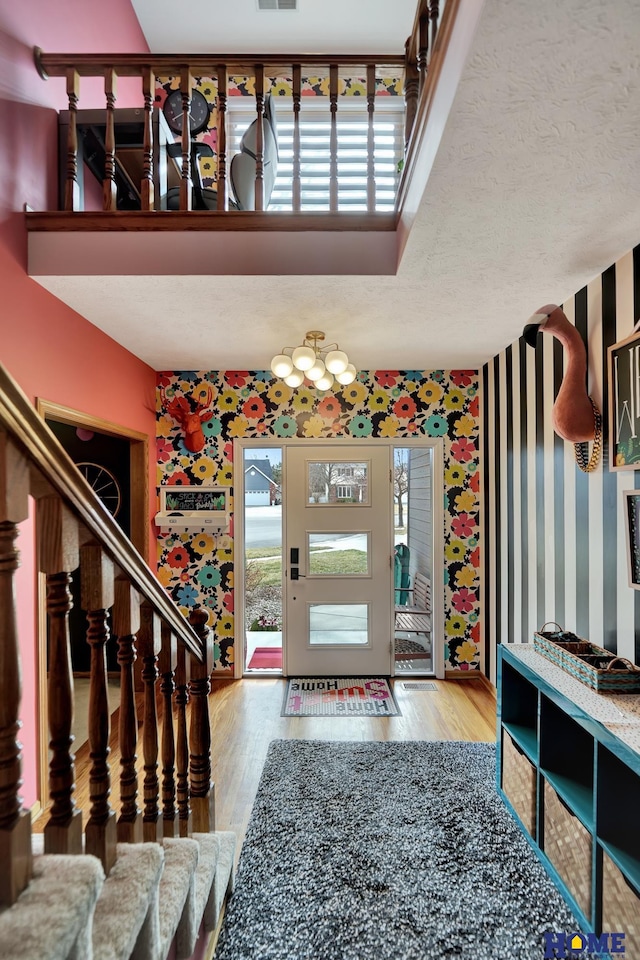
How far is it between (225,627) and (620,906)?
10.2ft

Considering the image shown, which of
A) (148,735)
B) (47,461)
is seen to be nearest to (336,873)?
(148,735)

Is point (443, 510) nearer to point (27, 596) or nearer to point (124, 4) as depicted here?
point (27, 596)

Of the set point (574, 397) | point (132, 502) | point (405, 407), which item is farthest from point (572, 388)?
point (132, 502)

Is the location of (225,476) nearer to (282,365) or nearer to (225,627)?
(225,627)

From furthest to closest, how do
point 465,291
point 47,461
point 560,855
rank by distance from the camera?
1. point 465,291
2. point 560,855
3. point 47,461

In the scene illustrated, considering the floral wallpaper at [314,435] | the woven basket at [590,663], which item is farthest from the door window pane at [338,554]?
the woven basket at [590,663]

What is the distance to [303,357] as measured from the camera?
273cm

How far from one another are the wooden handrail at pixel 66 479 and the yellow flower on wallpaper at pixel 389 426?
307 cm

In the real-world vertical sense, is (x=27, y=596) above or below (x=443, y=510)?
below

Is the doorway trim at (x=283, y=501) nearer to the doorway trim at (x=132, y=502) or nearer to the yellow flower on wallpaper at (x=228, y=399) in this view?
the yellow flower on wallpaper at (x=228, y=399)

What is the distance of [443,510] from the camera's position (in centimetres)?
407

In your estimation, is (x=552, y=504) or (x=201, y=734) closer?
(x=201, y=734)

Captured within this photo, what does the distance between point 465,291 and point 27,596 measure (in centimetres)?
260

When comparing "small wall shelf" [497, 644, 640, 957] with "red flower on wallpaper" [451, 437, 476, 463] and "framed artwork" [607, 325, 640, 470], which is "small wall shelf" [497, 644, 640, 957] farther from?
"red flower on wallpaper" [451, 437, 476, 463]
